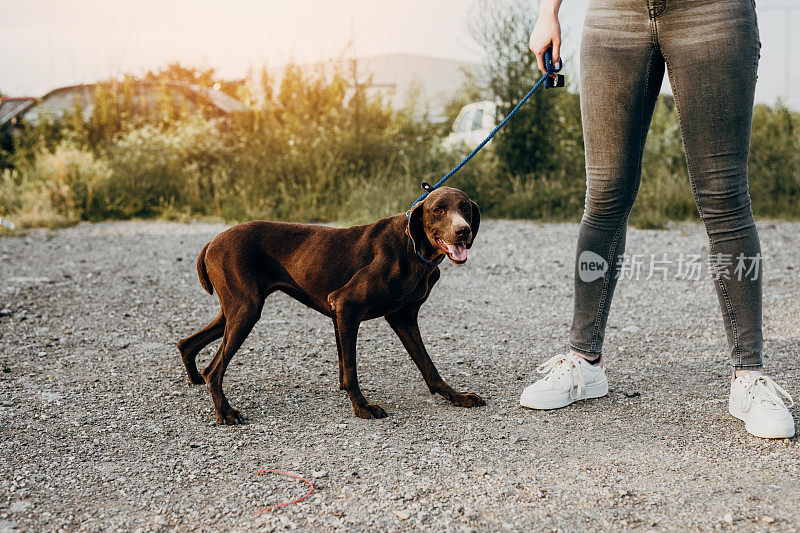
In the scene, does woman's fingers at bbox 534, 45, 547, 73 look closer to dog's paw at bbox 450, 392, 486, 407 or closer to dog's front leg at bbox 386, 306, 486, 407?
dog's front leg at bbox 386, 306, 486, 407

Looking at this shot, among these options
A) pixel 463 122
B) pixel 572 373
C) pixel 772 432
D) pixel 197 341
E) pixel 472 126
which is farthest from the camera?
pixel 463 122

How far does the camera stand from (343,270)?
2.73m

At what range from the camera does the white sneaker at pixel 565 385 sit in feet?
9.14

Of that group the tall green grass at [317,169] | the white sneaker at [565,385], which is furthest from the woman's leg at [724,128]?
the tall green grass at [317,169]

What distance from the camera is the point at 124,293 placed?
4.95m

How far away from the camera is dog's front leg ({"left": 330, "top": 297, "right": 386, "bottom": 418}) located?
2646mm

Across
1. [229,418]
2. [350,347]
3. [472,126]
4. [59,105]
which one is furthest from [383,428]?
[59,105]

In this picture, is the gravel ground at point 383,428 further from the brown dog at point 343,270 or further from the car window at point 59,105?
the car window at point 59,105

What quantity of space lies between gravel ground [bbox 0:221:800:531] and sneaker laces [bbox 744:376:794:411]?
15 cm

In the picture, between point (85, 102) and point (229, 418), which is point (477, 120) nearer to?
point (85, 102)

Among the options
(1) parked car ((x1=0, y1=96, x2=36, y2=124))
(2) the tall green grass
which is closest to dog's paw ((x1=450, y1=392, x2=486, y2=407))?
(2) the tall green grass

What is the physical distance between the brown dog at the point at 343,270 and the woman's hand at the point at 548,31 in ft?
2.08

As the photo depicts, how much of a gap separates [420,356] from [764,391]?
1288 millimetres

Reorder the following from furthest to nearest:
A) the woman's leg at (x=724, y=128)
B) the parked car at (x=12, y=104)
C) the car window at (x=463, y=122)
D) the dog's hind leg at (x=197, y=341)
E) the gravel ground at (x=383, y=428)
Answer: the car window at (x=463, y=122) → the parked car at (x=12, y=104) → the dog's hind leg at (x=197, y=341) → the woman's leg at (x=724, y=128) → the gravel ground at (x=383, y=428)
